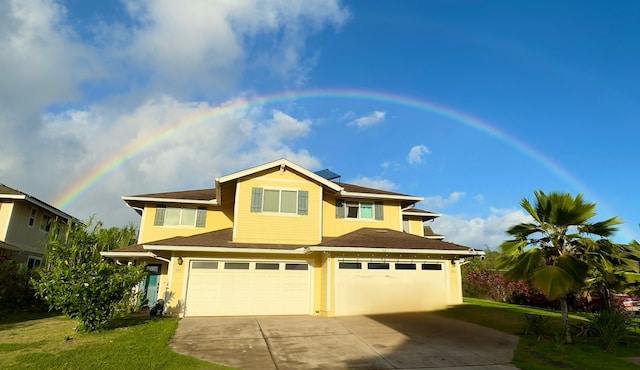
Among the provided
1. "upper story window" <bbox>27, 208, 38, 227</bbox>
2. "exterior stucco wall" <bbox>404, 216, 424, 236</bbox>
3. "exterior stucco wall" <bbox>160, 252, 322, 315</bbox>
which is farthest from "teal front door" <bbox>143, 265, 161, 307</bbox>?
"exterior stucco wall" <bbox>404, 216, 424, 236</bbox>

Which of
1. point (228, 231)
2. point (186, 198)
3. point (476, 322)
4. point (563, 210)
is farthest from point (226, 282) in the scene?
point (563, 210)

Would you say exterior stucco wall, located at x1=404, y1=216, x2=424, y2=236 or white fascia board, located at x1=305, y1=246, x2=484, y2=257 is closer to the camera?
white fascia board, located at x1=305, y1=246, x2=484, y2=257

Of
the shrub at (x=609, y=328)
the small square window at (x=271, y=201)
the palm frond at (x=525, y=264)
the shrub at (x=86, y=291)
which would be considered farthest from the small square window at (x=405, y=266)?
the shrub at (x=86, y=291)

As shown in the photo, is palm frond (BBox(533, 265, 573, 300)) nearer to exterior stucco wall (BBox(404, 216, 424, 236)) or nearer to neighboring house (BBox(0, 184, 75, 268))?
exterior stucco wall (BBox(404, 216, 424, 236))

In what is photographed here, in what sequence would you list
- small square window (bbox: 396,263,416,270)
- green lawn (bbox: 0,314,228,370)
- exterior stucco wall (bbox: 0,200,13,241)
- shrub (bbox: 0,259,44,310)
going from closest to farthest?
green lawn (bbox: 0,314,228,370) → small square window (bbox: 396,263,416,270) → shrub (bbox: 0,259,44,310) → exterior stucco wall (bbox: 0,200,13,241)

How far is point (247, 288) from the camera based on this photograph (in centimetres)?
1437

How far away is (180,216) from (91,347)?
967 centimetres

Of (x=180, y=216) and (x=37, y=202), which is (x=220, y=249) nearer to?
(x=180, y=216)

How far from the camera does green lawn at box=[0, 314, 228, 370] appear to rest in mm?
6997

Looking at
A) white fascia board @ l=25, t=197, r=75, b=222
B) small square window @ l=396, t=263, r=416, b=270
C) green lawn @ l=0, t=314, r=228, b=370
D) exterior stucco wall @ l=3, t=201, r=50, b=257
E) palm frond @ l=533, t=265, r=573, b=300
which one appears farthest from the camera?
white fascia board @ l=25, t=197, r=75, b=222

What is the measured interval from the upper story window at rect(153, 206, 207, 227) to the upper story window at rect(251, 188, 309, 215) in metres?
3.66

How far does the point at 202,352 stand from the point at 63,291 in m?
4.66

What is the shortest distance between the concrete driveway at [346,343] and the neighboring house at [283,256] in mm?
1401

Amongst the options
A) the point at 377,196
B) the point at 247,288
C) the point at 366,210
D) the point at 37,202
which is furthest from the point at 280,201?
the point at 37,202
